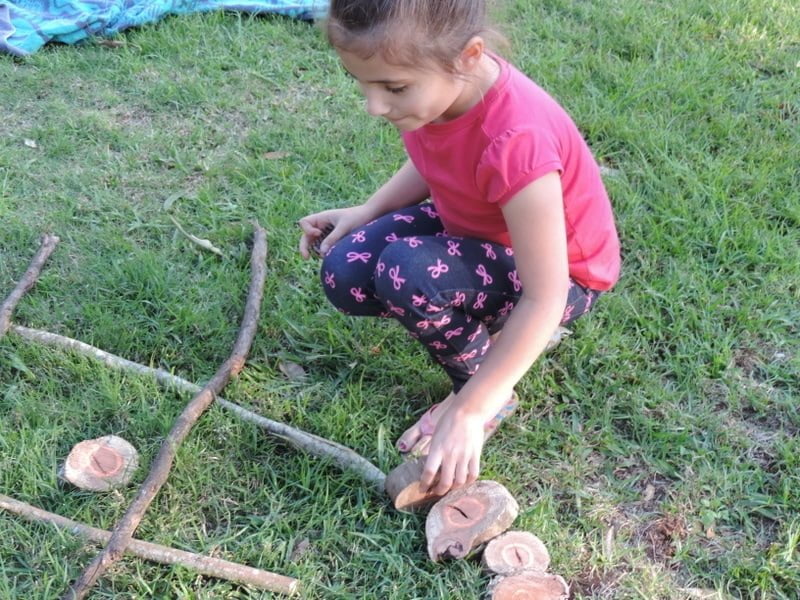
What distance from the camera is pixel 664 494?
1931 mm

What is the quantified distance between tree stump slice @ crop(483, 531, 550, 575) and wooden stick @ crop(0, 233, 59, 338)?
154 cm

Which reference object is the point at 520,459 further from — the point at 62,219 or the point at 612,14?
the point at 612,14

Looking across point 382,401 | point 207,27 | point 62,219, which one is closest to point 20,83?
point 207,27

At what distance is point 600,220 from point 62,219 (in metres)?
1.92

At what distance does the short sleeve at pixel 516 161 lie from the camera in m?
1.53

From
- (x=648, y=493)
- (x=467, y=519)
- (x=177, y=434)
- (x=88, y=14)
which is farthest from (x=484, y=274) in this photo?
(x=88, y=14)

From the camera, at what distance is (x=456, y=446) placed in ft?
5.02

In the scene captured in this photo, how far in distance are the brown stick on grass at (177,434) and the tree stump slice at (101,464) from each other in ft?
0.25

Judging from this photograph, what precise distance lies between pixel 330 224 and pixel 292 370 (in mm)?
430

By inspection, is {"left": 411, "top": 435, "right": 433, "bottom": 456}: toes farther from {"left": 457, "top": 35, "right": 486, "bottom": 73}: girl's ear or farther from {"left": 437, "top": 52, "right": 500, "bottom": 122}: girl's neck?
{"left": 457, "top": 35, "right": 486, "bottom": 73}: girl's ear

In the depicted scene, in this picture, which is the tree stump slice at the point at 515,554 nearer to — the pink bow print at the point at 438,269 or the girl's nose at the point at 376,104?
the pink bow print at the point at 438,269

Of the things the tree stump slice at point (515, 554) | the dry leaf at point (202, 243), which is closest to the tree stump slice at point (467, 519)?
the tree stump slice at point (515, 554)

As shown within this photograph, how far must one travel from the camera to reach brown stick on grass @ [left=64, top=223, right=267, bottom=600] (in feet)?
5.62

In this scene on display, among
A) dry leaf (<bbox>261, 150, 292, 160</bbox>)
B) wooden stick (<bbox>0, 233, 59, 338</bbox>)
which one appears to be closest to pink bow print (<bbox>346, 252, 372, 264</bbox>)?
wooden stick (<bbox>0, 233, 59, 338</bbox>)
